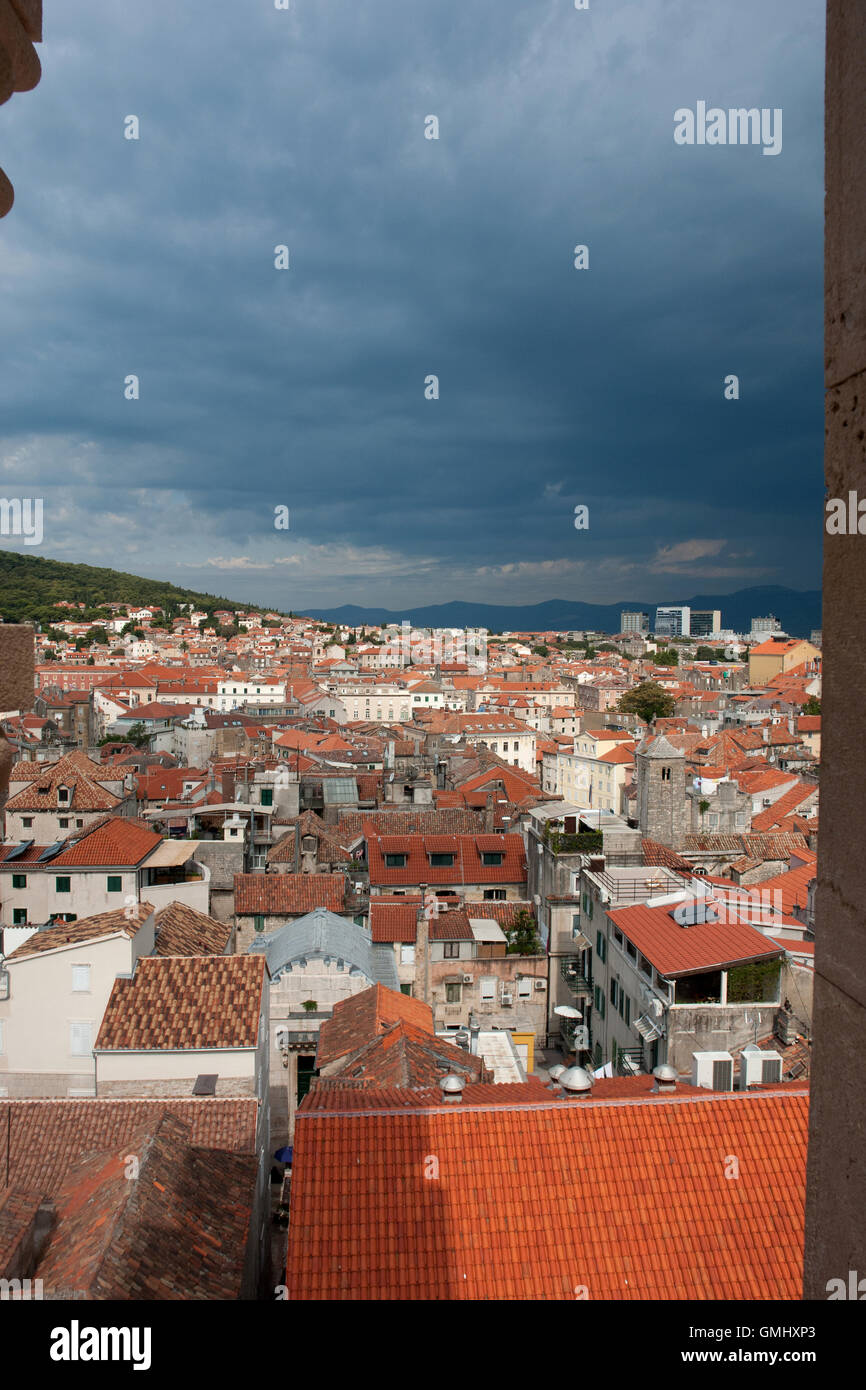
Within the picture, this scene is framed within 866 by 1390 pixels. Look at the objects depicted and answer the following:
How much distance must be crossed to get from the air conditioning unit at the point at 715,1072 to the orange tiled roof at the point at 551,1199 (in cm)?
237

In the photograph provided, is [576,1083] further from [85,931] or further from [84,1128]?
[85,931]

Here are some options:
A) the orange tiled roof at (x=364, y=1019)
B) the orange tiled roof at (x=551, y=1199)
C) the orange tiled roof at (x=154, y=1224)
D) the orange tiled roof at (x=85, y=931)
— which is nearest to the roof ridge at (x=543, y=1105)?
Answer: the orange tiled roof at (x=551, y=1199)

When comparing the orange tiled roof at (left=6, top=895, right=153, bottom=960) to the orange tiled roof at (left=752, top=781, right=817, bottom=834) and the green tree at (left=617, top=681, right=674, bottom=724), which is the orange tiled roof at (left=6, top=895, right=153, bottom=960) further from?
the green tree at (left=617, top=681, right=674, bottom=724)

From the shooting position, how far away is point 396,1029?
14836 mm

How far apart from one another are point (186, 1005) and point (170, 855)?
12.8 m

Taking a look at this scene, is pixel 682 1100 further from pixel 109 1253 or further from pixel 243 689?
pixel 243 689

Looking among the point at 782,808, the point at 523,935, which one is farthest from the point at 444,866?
the point at 782,808

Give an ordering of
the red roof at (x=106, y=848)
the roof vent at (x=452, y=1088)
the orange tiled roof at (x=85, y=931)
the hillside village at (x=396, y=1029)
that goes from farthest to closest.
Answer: the red roof at (x=106, y=848)
the orange tiled roof at (x=85, y=931)
the roof vent at (x=452, y=1088)
the hillside village at (x=396, y=1029)

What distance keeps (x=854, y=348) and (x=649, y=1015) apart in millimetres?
15393

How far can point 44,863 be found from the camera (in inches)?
1022

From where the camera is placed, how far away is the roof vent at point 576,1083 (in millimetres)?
Answer: 10234

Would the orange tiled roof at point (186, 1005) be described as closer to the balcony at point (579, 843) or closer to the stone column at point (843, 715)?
the balcony at point (579, 843)

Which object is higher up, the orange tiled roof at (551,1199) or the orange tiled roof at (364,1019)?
the orange tiled roof at (551,1199)

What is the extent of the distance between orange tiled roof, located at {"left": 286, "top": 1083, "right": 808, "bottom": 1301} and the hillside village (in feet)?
0.09
